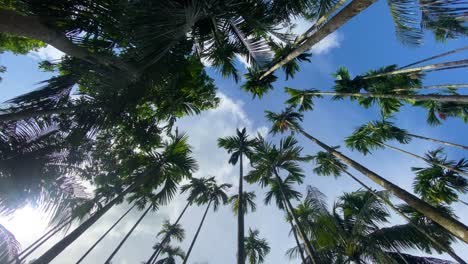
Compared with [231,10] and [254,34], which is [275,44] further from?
[231,10]

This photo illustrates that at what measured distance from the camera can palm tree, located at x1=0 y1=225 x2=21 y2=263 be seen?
6406 mm

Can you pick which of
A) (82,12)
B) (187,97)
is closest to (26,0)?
(82,12)

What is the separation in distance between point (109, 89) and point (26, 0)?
177 centimetres

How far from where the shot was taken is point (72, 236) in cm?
908

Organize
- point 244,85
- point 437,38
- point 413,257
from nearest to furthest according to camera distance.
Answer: point 437,38
point 244,85
point 413,257

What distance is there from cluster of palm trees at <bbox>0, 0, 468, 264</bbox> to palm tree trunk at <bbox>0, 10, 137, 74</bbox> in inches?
0.6

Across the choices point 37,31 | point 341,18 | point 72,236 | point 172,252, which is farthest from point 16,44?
point 172,252

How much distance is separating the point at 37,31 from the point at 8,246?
6695mm

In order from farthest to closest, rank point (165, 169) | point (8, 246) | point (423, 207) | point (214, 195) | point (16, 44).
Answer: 1. point (214, 195)
2. point (165, 169)
3. point (16, 44)
4. point (8, 246)
5. point (423, 207)

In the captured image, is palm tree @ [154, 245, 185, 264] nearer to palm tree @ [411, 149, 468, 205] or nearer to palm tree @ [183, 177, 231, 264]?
palm tree @ [183, 177, 231, 264]

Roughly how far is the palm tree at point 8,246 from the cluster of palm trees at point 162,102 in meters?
0.04

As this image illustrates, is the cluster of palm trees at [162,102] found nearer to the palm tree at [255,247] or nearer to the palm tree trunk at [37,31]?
the palm tree trunk at [37,31]

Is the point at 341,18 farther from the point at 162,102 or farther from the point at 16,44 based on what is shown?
the point at 16,44

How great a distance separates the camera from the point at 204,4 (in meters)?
4.10
